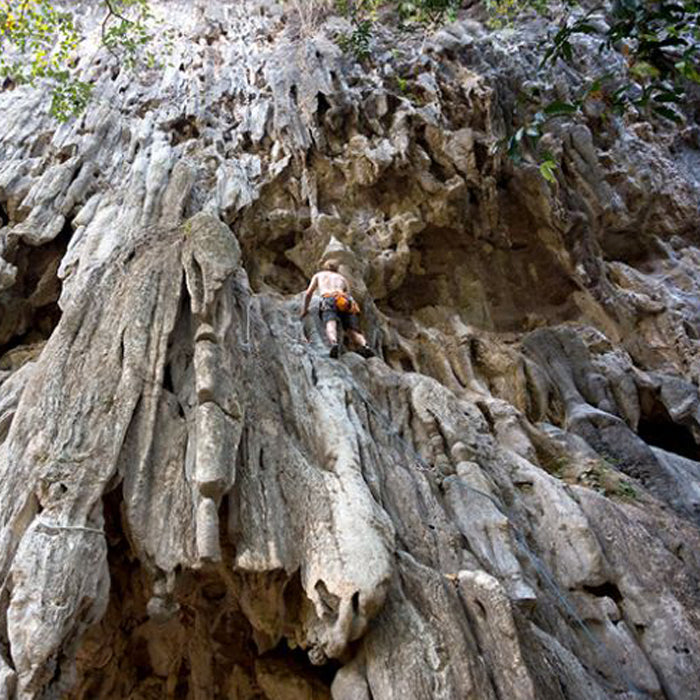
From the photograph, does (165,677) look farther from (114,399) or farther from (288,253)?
(288,253)

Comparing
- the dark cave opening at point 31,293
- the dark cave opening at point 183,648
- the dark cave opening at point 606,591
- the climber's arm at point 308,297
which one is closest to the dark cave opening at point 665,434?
the dark cave opening at point 606,591

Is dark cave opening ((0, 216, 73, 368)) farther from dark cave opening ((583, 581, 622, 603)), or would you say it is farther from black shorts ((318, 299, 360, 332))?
dark cave opening ((583, 581, 622, 603))

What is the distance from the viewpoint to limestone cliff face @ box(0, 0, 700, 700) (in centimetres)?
492

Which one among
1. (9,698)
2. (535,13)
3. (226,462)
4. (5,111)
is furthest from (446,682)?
(535,13)

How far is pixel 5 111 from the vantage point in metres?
12.5

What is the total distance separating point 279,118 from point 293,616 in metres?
10.5

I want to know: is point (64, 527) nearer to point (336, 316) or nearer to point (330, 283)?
point (336, 316)

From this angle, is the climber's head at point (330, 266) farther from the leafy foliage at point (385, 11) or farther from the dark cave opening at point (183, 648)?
the leafy foliage at point (385, 11)

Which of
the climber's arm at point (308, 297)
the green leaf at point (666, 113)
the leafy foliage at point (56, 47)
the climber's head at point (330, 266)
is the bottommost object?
the green leaf at point (666, 113)

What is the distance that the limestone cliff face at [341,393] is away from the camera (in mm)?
4918

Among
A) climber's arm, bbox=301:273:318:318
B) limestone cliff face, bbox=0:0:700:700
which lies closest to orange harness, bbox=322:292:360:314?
climber's arm, bbox=301:273:318:318

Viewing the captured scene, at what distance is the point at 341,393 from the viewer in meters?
7.23

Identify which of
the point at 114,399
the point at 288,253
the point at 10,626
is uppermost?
the point at 288,253

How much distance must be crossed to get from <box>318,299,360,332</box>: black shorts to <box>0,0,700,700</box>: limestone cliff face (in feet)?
1.38
